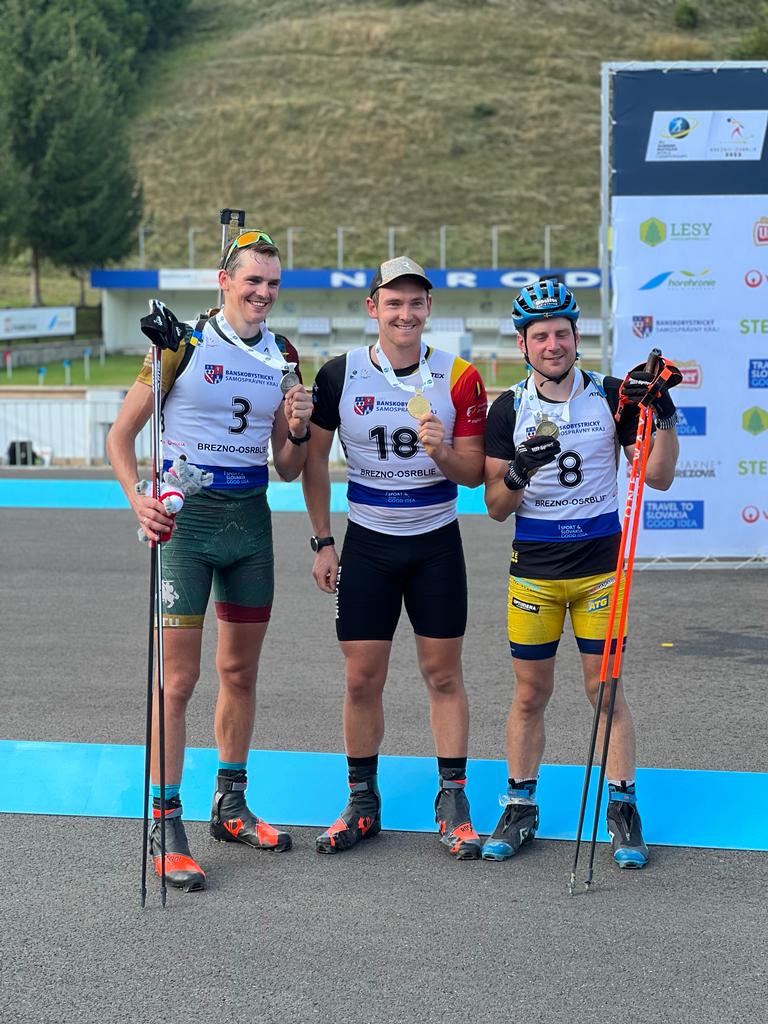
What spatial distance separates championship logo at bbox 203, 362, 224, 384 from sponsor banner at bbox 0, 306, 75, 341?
39336 mm

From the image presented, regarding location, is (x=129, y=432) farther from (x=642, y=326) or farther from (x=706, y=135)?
(x=706, y=135)

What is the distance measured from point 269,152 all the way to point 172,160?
279 inches

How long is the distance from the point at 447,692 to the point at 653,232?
246 inches

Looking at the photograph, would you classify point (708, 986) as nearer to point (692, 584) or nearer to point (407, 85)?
point (692, 584)

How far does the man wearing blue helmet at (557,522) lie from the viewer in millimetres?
4898

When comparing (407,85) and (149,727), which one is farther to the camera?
(407,85)

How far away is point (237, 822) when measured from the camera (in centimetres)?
502

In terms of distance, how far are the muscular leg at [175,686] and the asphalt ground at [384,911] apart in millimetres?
394

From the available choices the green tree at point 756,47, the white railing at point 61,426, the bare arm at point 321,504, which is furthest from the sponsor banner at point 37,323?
the bare arm at point 321,504

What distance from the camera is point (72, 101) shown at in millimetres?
59531

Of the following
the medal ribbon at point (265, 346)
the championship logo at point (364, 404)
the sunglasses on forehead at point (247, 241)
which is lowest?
the championship logo at point (364, 404)

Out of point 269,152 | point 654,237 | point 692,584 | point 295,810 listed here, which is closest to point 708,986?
point 295,810

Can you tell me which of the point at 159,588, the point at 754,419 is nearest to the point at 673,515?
the point at 754,419

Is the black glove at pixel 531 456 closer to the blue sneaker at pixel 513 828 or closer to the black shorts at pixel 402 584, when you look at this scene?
the black shorts at pixel 402 584
